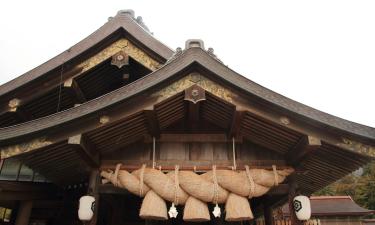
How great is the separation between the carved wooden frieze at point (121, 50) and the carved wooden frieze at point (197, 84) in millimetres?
2790

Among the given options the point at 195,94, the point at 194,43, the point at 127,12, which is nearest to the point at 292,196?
the point at 195,94

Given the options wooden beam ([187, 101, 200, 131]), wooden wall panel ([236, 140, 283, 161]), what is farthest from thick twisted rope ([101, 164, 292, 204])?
wooden beam ([187, 101, 200, 131])

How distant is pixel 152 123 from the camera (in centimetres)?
555

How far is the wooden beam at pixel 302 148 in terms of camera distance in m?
5.02

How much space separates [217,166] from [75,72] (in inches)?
178

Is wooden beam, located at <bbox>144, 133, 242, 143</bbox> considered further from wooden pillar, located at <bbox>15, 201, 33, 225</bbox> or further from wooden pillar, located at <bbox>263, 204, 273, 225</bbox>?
wooden pillar, located at <bbox>15, 201, 33, 225</bbox>

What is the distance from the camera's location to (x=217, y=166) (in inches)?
225

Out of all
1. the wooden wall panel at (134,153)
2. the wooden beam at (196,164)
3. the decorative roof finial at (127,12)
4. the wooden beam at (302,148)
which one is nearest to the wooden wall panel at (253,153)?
the wooden beam at (196,164)

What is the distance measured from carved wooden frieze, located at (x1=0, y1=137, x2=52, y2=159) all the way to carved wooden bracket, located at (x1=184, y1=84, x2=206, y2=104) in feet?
7.63

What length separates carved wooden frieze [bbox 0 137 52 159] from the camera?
4953 mm

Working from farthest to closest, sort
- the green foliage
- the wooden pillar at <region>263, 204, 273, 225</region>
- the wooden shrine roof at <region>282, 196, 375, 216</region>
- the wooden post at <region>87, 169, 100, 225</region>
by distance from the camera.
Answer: the green foliage, the wooden shrine roof at <region>282, 196, 375, 216</region>, the wooden pillar at <region>263, 204, 273, 225</region>, the wooden post at <region>87, 169, 100, 225</region>

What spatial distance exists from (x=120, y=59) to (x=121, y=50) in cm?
30

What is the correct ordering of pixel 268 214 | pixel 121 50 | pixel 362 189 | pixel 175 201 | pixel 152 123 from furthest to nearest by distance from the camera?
pixel 362 189 < pixel 268 214 < pixel 121 50 < pixel 152 123 < pixel 175 201

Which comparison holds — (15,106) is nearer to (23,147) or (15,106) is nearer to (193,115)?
(23,147)
